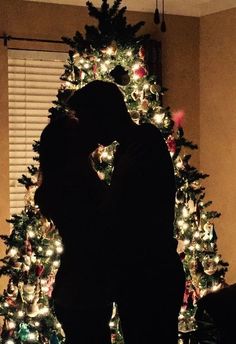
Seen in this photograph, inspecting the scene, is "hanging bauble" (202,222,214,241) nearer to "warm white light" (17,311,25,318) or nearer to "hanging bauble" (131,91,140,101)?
"hanging bauble" (131,91,140,101)

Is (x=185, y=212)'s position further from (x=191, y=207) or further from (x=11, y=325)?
(x=11, y=325)

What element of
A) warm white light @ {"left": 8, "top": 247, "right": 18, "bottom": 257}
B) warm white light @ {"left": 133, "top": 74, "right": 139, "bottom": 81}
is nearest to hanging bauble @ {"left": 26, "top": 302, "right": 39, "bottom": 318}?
warm white light @ {"left": 8, "top": 247, "right": 18, "bottom": 257}

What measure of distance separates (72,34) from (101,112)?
9.86 ft

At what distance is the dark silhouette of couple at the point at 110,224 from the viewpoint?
200 cm

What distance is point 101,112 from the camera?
215 cm

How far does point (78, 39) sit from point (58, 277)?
4.93 feet

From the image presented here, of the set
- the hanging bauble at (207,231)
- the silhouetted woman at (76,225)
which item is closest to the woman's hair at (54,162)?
the silhouetted woman at (76,225)

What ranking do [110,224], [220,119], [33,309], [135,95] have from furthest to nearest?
1. [220,119]
2. [135,95]
3. [33,309]
4. [110,224]

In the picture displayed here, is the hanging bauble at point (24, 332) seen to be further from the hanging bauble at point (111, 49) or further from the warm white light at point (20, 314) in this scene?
Answer: the hanging bauble at point (111, 49)

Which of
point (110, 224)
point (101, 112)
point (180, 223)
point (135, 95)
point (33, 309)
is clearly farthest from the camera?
point (180, 223)

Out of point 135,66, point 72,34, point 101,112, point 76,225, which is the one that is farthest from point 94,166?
point 72,34

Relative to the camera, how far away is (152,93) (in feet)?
10.8

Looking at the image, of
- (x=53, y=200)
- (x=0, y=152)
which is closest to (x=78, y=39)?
(x=53, y=200)

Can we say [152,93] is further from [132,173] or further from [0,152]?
[0,152]
